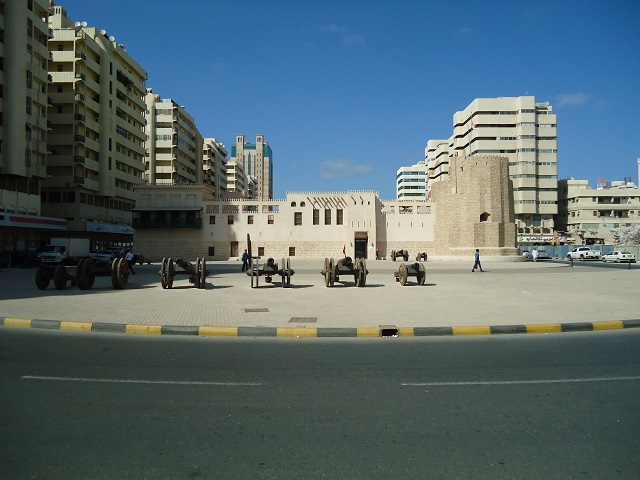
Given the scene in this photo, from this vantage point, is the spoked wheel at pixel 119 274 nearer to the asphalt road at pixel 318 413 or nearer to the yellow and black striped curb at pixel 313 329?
the yellow and black striped curb at pixel 313 329

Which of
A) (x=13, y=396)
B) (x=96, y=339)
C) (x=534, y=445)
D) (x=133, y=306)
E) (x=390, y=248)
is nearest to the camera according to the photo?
(x=534, y=445)

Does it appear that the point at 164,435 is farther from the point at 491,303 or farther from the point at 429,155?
the point at 429,155

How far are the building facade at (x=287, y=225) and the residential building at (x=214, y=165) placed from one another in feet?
138

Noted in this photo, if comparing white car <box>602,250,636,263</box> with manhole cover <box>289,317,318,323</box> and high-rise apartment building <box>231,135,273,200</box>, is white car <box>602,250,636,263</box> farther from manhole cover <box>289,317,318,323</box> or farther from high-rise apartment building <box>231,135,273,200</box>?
high-rise apartment building <box>231,135,273,200</box>

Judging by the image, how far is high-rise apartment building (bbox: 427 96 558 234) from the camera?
8006 centimetres

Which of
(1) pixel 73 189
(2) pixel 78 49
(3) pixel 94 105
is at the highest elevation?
(2) pixel 78 49

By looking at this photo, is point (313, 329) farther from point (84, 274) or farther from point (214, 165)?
point (214, 165)

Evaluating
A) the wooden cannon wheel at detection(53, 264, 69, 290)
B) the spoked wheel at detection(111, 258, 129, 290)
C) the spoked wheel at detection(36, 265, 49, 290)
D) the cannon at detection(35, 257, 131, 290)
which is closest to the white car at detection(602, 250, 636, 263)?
the spoked wheel at detection(111, 258, 129, 290)

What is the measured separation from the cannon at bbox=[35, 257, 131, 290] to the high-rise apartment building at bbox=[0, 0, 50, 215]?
28565mm

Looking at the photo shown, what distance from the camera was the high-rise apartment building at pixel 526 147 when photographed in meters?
80.1

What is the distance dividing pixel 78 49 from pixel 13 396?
5799 centimetres

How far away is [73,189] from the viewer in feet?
165

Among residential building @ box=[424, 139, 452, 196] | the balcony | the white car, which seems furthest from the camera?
residential building @ box=[424, 139, 452, 196]

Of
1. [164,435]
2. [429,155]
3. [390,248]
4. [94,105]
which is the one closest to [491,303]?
[164,435]
